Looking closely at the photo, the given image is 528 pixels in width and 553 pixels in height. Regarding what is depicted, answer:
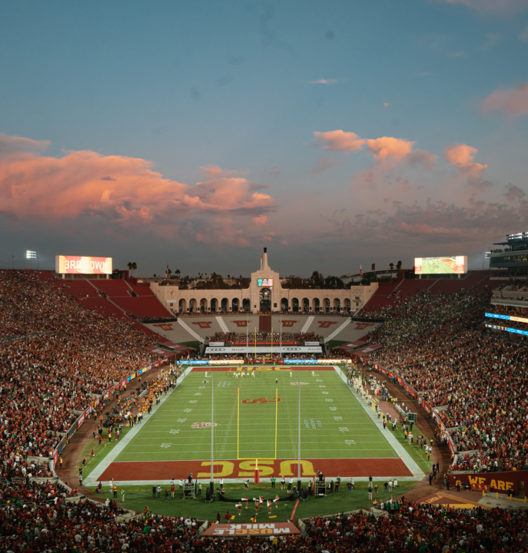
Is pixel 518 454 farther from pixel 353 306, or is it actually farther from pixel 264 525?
pixel 353 306

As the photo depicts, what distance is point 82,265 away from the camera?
79188 millimetres

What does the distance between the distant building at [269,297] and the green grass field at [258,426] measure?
131 feet

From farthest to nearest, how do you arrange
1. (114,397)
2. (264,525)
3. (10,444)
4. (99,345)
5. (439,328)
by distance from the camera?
(439,328) < (99,345) < (114,397) < (10,444) < (264,525)

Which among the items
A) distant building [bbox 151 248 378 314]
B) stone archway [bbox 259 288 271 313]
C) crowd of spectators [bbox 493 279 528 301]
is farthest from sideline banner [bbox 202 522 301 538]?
stone archway [bbox 259 288 271 313]

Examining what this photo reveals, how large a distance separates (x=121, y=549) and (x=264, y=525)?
6.68 meters

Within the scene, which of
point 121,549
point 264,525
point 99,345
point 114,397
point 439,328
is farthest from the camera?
point 439,328

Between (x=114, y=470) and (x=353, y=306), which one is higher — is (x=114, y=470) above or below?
below

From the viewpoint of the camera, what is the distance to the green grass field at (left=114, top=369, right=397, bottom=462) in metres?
28.9

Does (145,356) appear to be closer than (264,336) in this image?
Yes

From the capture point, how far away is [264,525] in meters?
18.8

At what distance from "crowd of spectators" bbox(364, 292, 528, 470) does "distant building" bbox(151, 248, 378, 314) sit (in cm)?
1839

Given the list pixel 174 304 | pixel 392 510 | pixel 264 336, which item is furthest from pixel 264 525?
pixel 174 304

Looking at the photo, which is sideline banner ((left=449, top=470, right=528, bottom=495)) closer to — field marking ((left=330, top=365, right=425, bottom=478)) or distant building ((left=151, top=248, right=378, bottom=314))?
field marking ((left=330, top=365, right=425, bottom=478))

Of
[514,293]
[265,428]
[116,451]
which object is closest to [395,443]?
[265,428]
